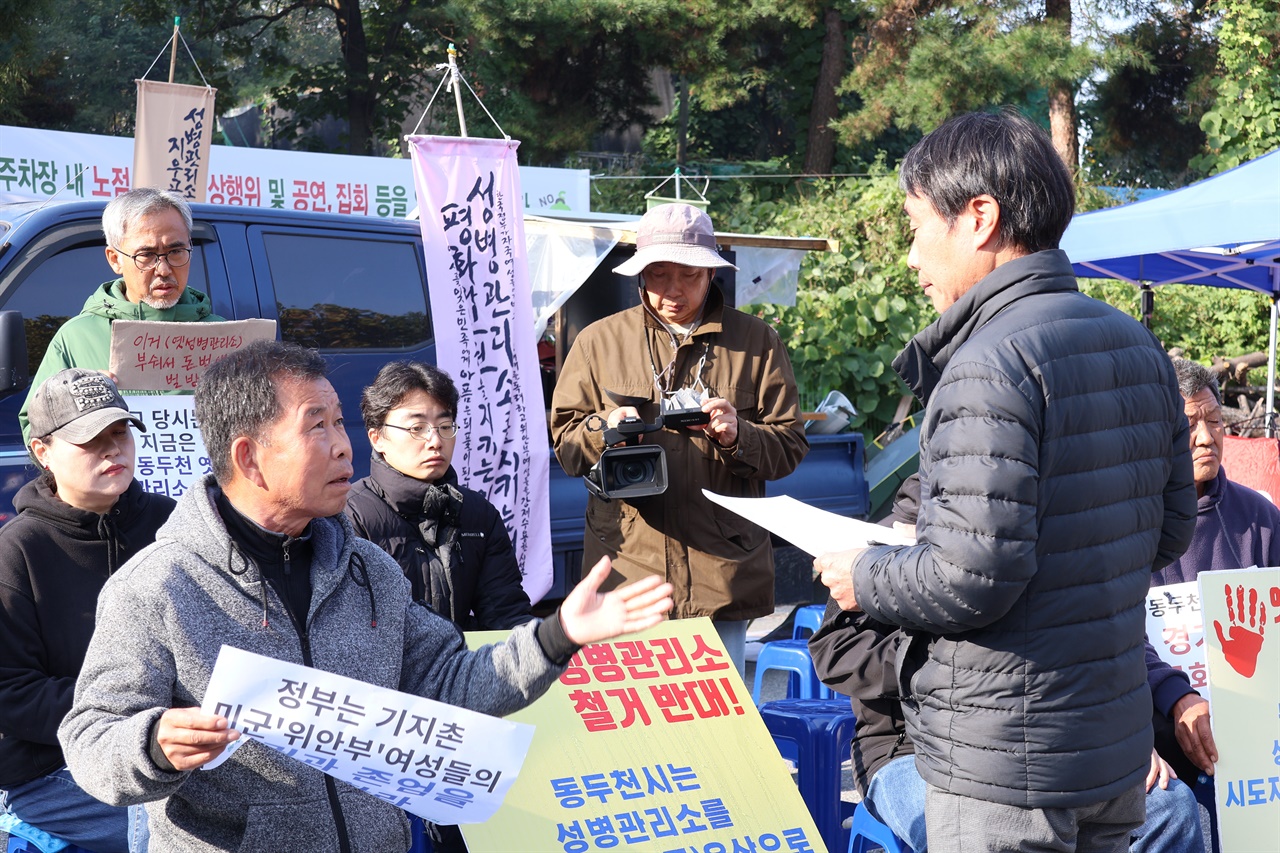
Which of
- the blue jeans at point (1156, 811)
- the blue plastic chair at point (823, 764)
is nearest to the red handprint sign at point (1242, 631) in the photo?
the blue jeans at point (1156, 811)

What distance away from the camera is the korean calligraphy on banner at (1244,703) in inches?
121

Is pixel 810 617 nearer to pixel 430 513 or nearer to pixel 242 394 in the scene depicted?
pixel 430 513

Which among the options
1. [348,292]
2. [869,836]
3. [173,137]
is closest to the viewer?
[869,836]

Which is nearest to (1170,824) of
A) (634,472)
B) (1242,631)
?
(1242,631)

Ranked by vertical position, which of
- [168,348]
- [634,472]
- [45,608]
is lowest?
[45,608]

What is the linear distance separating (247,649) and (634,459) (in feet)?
5.43

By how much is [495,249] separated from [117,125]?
720 inches

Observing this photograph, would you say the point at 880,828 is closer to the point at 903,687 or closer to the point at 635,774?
the point at 635,774

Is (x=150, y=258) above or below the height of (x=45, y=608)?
above

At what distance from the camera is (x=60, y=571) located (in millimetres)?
2744

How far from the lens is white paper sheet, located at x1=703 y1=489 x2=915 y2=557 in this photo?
235 centimetres

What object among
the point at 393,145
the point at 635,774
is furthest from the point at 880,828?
the point at 393,145

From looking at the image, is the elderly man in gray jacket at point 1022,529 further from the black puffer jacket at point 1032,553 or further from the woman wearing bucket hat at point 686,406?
the woman wearing bucket hat at point 686,406

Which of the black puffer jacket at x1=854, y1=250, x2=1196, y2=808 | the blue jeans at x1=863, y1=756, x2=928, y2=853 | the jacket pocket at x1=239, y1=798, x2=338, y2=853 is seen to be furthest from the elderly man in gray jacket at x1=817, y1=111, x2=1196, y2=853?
the jacket pocket at x1=239, y1=798, x2=338, y2=853
